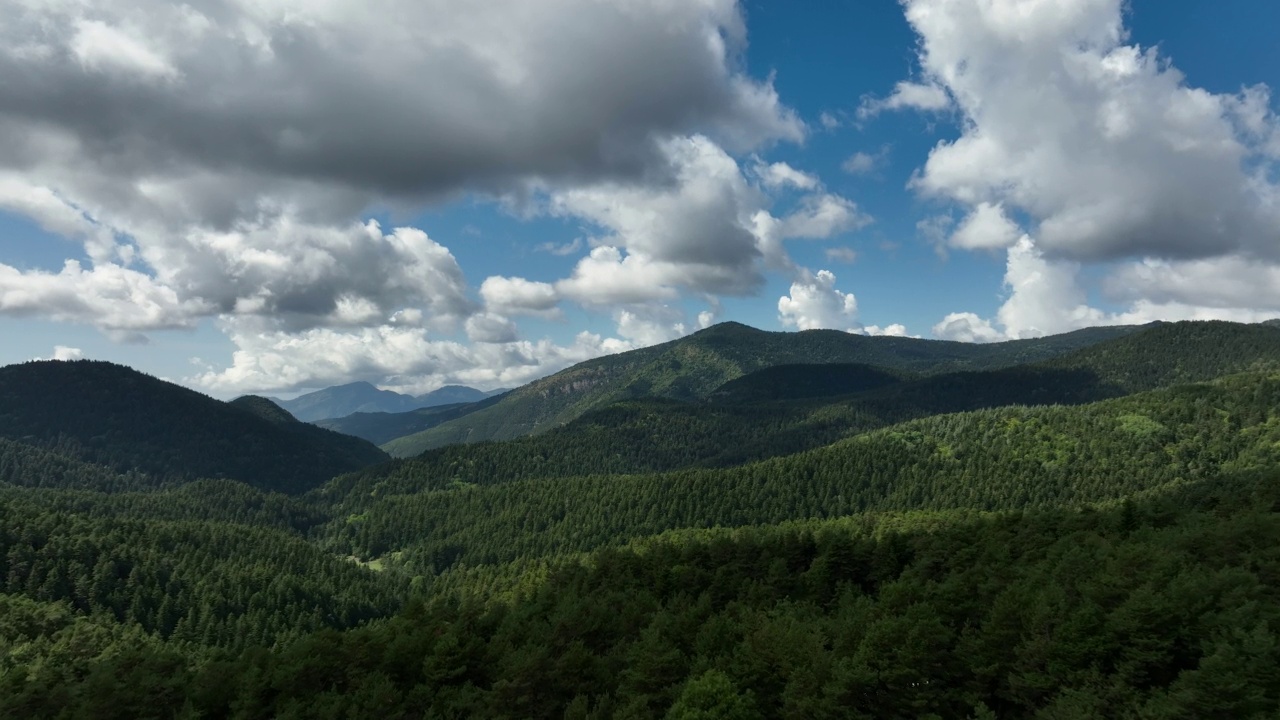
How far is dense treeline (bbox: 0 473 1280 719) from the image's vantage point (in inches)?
1849

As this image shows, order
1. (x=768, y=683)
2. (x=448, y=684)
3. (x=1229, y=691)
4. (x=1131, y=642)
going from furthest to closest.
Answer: (x=448, y=684) → (x=768, y=683) → (x=1131, y=642) → (x=1229, y=691)

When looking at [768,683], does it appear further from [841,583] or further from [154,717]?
[154,717]

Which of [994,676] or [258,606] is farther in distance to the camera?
[258,606]

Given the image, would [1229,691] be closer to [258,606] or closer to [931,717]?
[931,717]

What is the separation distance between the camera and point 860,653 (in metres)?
50.9

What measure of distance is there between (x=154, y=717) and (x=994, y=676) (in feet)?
272

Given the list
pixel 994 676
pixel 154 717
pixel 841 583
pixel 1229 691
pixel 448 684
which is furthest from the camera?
pixel 841 583

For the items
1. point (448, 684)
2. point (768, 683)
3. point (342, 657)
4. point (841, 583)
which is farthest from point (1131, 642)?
point (342, 657)

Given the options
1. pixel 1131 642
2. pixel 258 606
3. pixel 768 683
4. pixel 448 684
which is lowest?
pixel 258 606

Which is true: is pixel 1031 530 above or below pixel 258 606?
above

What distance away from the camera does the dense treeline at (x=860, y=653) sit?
4697 cm

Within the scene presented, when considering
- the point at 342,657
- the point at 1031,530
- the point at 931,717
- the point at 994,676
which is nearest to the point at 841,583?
the point at 1031,530

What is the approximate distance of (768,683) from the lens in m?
55.9

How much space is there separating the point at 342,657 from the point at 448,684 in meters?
13.9
